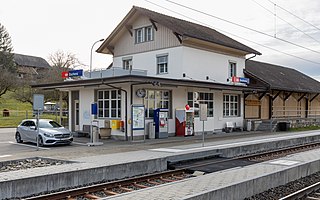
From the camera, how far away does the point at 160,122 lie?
22.5 metres

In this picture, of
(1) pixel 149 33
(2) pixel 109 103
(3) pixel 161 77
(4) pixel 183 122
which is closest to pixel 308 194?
(3) pixel 161 77

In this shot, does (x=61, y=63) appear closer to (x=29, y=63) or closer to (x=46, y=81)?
(x=46, y=81)

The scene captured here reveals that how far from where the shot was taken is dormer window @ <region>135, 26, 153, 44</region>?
27.5 metres

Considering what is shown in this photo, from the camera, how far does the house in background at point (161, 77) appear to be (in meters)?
22.1

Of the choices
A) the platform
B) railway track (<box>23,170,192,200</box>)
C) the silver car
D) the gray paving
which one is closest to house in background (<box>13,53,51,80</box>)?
the silver car

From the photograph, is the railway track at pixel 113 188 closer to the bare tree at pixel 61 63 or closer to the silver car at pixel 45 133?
the silver car at pixel 45 133

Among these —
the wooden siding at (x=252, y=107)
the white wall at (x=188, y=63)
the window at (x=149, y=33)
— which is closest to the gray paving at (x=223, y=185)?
the white wall at (x=188, y=63)

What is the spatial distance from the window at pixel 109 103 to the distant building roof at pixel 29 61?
6904cm

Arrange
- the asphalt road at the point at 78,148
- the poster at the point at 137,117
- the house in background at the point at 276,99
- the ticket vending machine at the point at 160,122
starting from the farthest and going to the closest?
1. the house in background at the point at 276,99
2. the ticket vending machine at the point at 160,122
3. the poster at the point at 137,117
4. the asphalt road at the point at 78,148

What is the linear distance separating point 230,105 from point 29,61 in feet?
240

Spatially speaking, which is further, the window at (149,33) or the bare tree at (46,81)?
the bare tree at (46,81)

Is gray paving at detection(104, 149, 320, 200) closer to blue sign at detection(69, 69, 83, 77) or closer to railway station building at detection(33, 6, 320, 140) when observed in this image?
railway station building at detection(33, 6, 320, 140)

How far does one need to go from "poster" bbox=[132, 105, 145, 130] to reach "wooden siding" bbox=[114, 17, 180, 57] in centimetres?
685

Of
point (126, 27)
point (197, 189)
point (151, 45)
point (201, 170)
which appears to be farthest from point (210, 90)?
point (197, 189)
